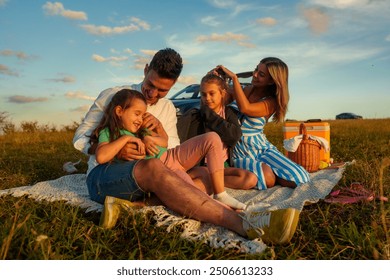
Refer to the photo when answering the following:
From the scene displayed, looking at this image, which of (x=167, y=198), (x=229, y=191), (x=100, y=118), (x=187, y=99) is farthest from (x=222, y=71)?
(x=187, y=99)

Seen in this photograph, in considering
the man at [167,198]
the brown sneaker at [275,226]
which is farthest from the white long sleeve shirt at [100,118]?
the brown sneaker at [275,226]

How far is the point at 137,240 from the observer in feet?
8.96

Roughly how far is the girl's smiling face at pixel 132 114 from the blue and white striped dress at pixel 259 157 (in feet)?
4.64

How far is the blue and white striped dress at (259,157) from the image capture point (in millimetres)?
4320

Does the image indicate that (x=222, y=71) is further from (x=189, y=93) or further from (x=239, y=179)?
(x=189, y=93)

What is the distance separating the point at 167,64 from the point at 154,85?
237 millimetres

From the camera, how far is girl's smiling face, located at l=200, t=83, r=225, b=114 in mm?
4172

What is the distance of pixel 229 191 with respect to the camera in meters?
4.19

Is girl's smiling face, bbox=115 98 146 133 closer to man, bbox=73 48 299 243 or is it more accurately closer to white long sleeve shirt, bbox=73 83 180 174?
man, bbox=73 48 299 243

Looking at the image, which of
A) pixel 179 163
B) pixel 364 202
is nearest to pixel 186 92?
pixel 179 163

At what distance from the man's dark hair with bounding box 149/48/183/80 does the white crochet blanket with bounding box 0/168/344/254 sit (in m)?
1.27

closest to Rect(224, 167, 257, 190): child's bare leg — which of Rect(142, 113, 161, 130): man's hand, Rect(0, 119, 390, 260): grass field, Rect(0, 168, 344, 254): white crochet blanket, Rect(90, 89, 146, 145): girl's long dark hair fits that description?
Rect(0, 168, 344, 254): white crochet blanket
